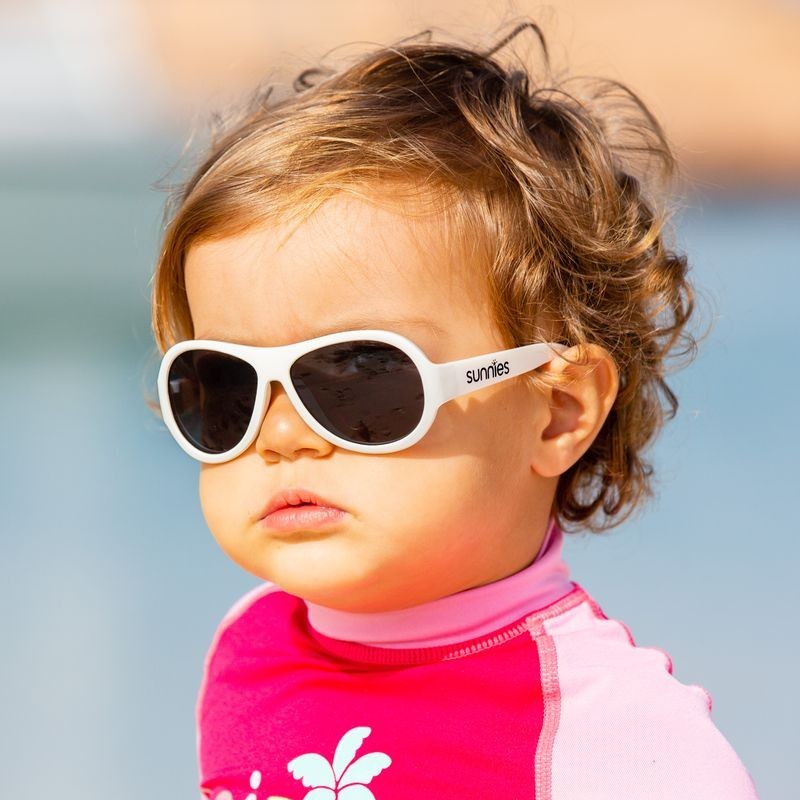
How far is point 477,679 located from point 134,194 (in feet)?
17.3

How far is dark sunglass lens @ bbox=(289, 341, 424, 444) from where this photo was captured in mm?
1413

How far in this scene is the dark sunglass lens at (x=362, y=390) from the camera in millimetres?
1413

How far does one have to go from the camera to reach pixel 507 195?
159cm

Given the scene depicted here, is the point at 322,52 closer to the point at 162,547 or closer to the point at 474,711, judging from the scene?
the point at 162,547

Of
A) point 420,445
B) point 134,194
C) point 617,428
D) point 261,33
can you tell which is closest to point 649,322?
point 617,428

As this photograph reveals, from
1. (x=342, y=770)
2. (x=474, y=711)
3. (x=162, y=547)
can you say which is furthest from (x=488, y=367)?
(x=162, y=547)

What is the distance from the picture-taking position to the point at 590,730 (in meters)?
1.37

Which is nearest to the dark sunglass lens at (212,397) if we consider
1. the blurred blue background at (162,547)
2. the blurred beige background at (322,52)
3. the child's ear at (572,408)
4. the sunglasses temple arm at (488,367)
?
the sunglasses temple arm at (488,367)

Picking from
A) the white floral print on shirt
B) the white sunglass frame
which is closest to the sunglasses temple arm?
the white sunglass frame

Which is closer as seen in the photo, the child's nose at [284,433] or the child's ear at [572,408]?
the child's nose at [284,433]

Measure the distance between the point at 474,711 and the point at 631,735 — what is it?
7.1 inches

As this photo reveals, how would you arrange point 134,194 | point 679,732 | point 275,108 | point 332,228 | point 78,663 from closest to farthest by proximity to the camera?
point 679,732, point 332,228, point 275,108, point 78,663, point 134,194

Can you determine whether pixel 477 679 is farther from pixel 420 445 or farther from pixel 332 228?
pixel 332 228

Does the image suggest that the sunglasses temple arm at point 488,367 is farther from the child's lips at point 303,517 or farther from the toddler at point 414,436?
the child's lips at point 303,517
